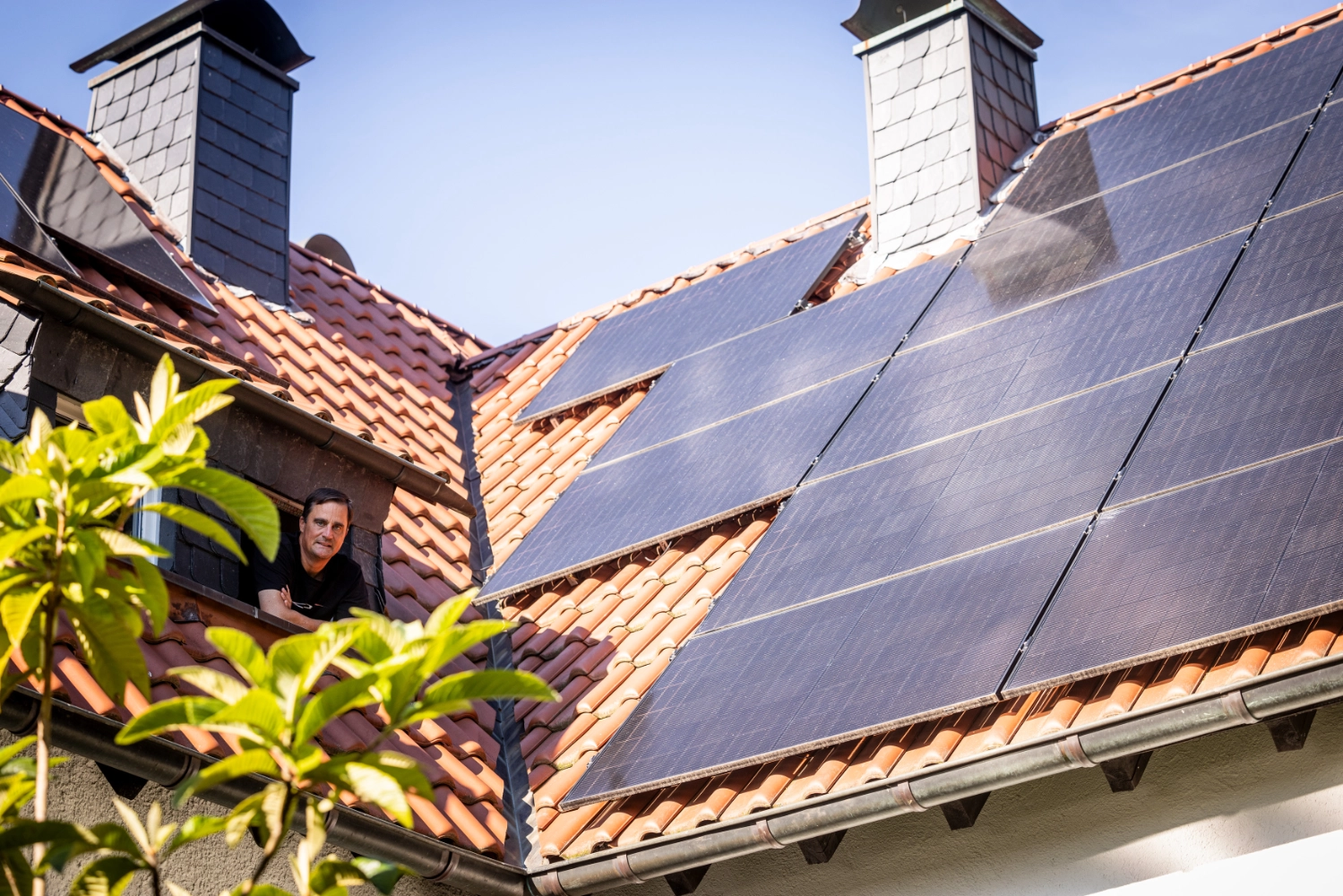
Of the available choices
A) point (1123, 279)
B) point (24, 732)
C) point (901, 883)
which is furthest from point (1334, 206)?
point (24, 732)

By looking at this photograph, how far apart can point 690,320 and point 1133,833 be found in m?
6.33

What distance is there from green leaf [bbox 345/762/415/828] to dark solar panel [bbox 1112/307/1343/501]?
455 cm

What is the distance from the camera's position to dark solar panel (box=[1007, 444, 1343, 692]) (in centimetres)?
601

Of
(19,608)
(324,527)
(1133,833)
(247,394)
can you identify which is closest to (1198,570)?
(1133,833)

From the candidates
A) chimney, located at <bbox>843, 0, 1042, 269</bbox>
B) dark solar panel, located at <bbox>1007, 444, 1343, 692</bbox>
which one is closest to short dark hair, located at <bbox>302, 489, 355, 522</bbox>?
dark solar panel, located at <bbox>1007, 444, 1343, 692</bbox>

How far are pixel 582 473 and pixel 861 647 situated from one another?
3842mm

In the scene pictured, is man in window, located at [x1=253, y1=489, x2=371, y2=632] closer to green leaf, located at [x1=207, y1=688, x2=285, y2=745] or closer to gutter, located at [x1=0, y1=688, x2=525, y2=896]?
gutter, located at [x1=0, y1=688, x2=525, y2=896]

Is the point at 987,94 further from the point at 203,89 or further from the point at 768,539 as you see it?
the point at 203,89

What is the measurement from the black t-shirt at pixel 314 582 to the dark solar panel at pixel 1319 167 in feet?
17.6

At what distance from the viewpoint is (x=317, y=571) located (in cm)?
885

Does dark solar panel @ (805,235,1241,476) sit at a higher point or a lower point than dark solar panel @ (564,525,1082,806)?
higher

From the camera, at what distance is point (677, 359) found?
1152 cm

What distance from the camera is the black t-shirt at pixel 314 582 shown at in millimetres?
8570

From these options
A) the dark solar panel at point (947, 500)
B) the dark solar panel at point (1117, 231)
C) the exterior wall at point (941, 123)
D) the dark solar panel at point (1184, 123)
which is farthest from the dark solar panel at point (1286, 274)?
the exterior wall at point (941, 123)
